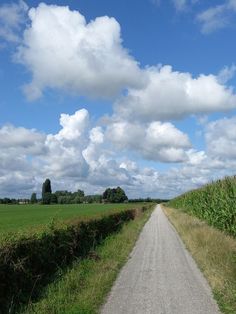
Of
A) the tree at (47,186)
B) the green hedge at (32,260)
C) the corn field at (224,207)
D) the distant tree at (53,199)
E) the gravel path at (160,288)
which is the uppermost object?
the tree at (47,186)

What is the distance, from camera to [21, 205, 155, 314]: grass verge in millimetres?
10211

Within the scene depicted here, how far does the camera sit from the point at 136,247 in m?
24.4

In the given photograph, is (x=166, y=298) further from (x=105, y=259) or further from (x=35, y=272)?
(x=105, y=259)

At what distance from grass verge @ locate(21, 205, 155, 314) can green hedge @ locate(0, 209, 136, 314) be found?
1.31 feet

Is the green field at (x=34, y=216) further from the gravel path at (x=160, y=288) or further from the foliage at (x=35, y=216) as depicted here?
the gravel path at (x=160, y=288)

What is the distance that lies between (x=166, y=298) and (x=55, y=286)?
2832 mm

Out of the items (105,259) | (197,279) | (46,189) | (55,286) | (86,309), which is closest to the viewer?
(86,309)

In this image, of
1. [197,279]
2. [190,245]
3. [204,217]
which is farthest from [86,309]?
[204,217]

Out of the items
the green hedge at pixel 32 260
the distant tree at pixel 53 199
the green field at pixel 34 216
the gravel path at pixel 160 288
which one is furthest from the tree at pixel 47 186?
the green hedge at pixel 32 260

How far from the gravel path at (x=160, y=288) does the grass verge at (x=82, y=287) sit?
11.7 inches

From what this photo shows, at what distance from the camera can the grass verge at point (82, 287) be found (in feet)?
33.5

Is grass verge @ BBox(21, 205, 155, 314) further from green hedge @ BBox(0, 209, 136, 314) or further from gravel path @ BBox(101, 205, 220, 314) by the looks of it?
green hedge @ BBox(0, 209, 136, 314)

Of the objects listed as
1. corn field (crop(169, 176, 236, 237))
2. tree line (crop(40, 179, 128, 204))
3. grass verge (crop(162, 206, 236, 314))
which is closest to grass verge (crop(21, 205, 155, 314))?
grass verge (crop(162, 206, 236, 314))

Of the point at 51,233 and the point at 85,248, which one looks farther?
the point at 85,248
